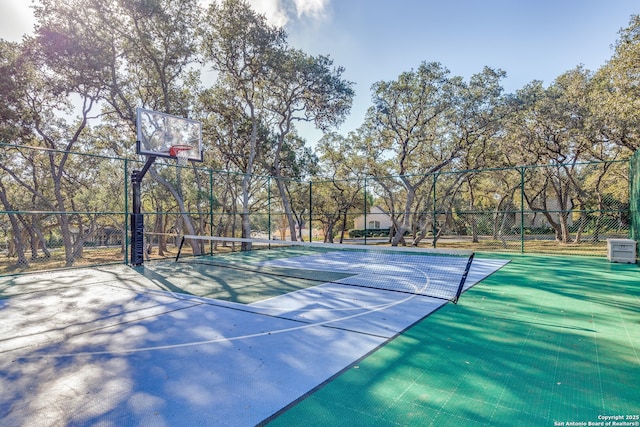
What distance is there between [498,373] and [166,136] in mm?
9397

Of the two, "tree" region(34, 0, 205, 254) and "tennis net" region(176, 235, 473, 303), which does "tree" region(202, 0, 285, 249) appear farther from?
"tennis net" region(176, 235, 473, 303)

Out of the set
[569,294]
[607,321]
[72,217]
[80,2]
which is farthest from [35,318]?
[72,217]

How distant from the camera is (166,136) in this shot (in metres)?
9.48

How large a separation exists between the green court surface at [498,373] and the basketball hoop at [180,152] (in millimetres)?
7943

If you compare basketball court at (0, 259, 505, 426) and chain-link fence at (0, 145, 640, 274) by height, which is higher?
chain-link fence at (0, 145, 640, 274)

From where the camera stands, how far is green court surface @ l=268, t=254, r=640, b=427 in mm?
2430

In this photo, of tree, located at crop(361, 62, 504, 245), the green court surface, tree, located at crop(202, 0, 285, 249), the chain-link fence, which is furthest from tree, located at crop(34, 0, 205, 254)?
the green court surface

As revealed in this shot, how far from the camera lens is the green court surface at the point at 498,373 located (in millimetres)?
2430

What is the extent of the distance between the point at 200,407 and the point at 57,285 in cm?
645

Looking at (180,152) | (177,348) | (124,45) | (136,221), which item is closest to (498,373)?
(177,348)

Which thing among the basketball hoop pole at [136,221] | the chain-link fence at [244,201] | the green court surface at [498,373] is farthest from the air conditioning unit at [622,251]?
the basketball hoop pole at [136,221]

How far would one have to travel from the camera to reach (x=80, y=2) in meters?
13.3

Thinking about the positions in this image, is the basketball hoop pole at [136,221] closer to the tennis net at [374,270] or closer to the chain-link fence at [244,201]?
the tennis net at [374,270]

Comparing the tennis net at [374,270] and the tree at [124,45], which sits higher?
the tree at [124,45]
